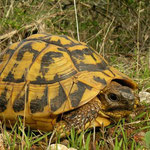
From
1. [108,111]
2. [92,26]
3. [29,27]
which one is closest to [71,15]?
[92,26]

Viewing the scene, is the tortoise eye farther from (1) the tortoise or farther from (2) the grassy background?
(2) the grassy background

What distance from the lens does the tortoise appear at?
7.52 feet

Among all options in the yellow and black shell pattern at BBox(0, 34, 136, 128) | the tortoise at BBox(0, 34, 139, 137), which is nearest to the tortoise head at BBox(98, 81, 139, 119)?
the tortoise at BBox(0, 34, 139, 137)

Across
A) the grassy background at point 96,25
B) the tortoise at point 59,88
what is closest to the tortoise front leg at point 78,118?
the tortoise at point 59,88

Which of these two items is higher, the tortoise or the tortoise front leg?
the tortoise

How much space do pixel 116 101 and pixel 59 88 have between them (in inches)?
22.1

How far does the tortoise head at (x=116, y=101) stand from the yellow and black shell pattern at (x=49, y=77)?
11 cm

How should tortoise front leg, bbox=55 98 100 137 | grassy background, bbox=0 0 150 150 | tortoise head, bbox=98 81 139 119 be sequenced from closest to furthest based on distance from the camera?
tortoise front leg, bbox=55 98 100 137
tortoise head, bbox=98 81 139 119
grassy background, bbox=0 0 150 150

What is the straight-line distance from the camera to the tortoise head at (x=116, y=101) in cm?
241

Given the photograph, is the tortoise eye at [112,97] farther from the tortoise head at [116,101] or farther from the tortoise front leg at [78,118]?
the tortoise front leg at [78,118]

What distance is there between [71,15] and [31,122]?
354 centimetres

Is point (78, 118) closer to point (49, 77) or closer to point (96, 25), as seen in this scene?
point (49, 77)

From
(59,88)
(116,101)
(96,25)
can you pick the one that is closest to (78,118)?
(59,88)

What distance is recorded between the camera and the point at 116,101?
2.46 meters
